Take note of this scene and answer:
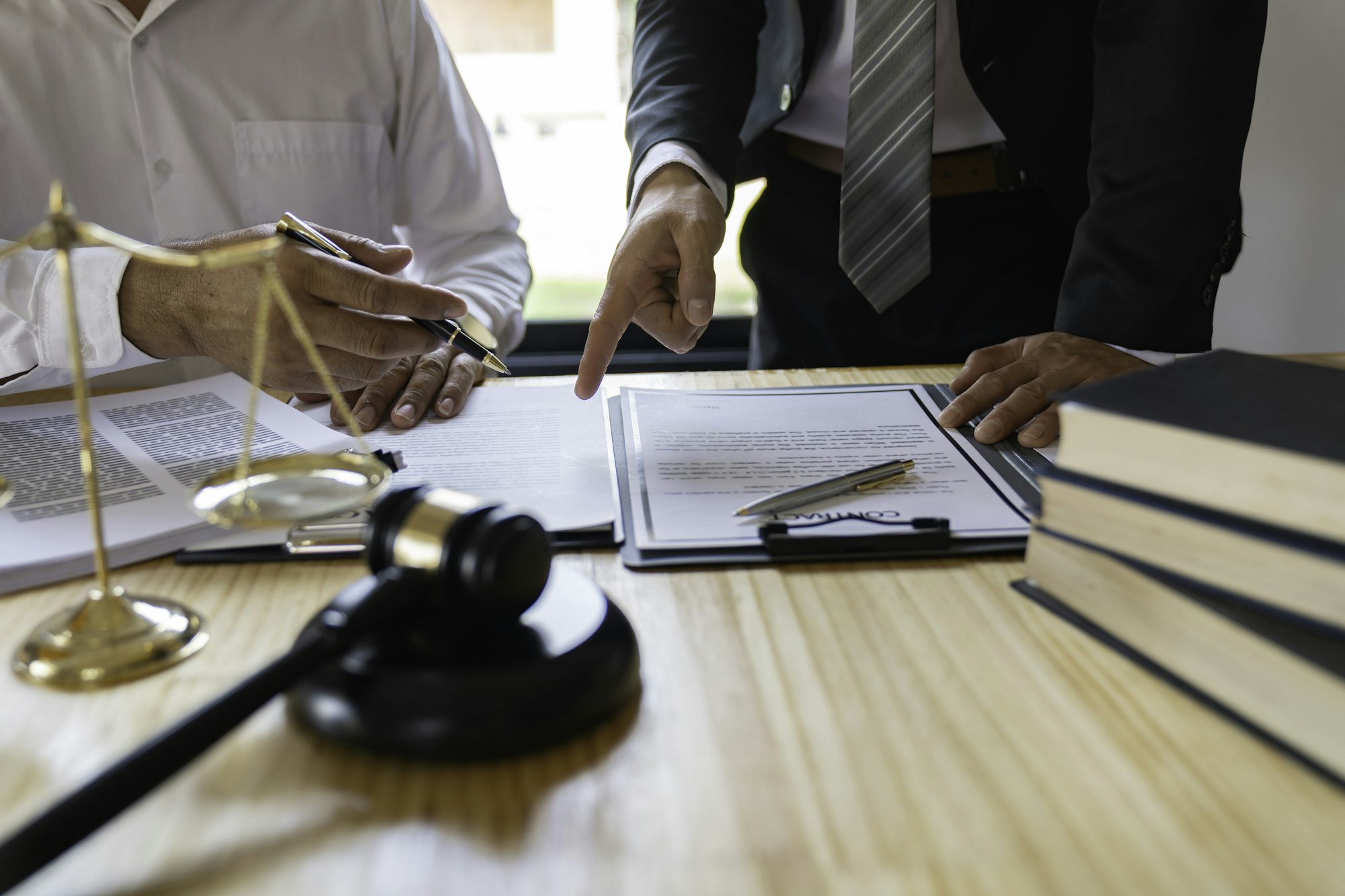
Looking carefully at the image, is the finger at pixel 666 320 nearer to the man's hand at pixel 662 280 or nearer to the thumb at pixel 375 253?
the man's hand at pixel 662 280

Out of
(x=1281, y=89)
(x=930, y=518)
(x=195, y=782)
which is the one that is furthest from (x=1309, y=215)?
(x=195, y=782)

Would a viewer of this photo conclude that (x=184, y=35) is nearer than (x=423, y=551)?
No

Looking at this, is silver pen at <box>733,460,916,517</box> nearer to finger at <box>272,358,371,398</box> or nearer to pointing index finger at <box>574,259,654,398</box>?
pointing index finger at <box>574,259,654,398</box>

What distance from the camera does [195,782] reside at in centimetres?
47

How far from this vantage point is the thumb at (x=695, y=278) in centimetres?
106

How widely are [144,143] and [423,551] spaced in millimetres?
1231

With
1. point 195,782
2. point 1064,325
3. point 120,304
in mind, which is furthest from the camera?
point 1064,325

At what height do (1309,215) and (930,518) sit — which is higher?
(1309,215)

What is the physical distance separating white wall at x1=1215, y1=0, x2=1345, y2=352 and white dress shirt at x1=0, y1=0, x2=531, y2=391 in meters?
1.52

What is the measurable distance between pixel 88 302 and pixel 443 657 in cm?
77

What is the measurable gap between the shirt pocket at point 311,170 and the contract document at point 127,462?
0.53 meters

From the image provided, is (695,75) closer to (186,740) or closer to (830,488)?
(830,488)

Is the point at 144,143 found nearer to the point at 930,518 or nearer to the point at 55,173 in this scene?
the point at 55,173

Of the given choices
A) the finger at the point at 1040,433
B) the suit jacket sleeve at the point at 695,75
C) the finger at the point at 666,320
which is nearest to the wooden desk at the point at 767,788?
the finger at the point at 1040,433
